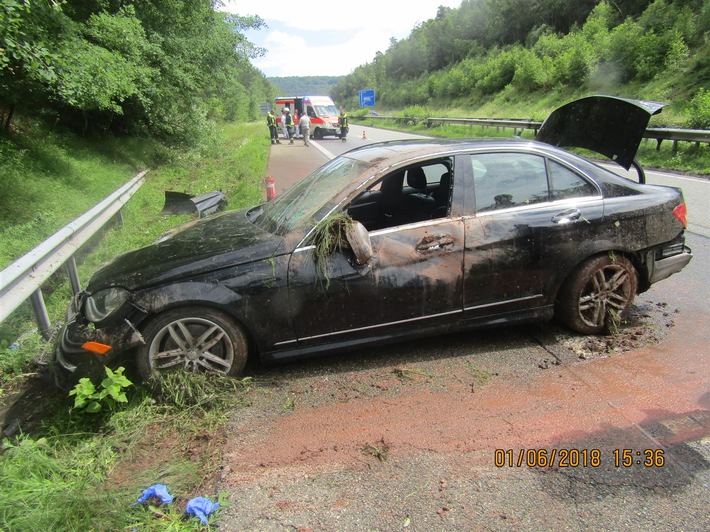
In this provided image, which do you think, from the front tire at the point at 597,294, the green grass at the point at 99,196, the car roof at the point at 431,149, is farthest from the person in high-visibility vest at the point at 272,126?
the front tire at the point at 597,294

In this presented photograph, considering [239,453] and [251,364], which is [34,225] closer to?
[251,364]

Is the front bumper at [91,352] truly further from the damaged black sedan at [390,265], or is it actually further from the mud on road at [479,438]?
the mud on road at [479,438]

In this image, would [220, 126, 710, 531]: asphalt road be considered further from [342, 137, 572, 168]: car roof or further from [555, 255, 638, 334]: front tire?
[342, 137, 572, 168]: car roof

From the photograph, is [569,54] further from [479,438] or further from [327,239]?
[479,438]

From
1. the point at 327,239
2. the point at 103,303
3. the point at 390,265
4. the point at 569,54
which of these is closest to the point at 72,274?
the point at 103,303

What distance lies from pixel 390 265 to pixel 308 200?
3.09 feet

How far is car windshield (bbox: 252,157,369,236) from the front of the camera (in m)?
3.54

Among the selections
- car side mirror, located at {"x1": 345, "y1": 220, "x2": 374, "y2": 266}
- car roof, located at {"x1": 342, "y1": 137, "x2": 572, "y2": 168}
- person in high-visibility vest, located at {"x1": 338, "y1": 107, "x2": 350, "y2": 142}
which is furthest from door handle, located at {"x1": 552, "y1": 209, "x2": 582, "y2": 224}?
person in high-visibility vest, located at {"x1": 338, "y1": 107, "x2": 350, "y2": 142}

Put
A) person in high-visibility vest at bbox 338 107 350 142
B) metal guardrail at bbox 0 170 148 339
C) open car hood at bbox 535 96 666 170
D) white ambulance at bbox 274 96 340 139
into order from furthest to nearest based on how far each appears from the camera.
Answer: white ambulance at bbox 274 96 340 139, person in high-visibility vest at bbox 338 107 350 142, open car hood at bbox 535 96 666 170, metal guardrail at bbox 0 170 148 339

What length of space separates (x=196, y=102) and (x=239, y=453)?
1648cm

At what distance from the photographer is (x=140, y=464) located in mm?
2680

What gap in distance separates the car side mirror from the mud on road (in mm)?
885

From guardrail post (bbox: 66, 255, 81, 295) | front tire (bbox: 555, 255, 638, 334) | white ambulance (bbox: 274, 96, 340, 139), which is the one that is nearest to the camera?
front tire (bbox: 555, 255, 638, 334)

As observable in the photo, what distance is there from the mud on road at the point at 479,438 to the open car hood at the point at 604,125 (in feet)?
5.77
